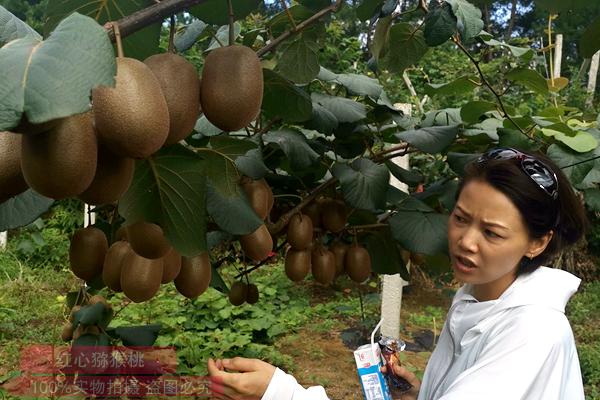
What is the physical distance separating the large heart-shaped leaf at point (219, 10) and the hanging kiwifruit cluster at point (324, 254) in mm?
634

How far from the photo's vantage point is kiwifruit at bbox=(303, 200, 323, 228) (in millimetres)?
1654

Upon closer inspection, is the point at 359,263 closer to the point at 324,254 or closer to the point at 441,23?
the point at 324,254

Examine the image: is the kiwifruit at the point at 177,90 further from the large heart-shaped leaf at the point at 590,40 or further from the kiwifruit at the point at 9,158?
the large heart-shaped leaf at the point at 590,40

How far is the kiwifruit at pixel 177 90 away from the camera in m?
0.67

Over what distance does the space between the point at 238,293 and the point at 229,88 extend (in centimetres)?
115

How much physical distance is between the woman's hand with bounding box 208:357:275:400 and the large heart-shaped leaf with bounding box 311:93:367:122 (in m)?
0.72

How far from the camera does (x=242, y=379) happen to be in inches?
37.9

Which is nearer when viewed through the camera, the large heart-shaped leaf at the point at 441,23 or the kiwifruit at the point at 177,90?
the kiwifruit at the point at 177,90

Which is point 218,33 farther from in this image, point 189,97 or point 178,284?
point 189,97

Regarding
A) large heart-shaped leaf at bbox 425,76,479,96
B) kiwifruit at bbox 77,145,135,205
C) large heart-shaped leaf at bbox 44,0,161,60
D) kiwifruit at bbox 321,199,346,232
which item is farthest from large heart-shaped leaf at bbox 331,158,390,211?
kiwifruit at bbox 77,145,135,205

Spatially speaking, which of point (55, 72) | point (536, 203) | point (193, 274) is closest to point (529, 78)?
point (536, 203)

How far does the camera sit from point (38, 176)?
54 centimetres

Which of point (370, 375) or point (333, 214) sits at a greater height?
point (333, 214)

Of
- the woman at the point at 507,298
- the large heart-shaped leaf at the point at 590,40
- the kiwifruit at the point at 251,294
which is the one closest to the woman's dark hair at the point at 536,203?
the woman at the point at 507,298
